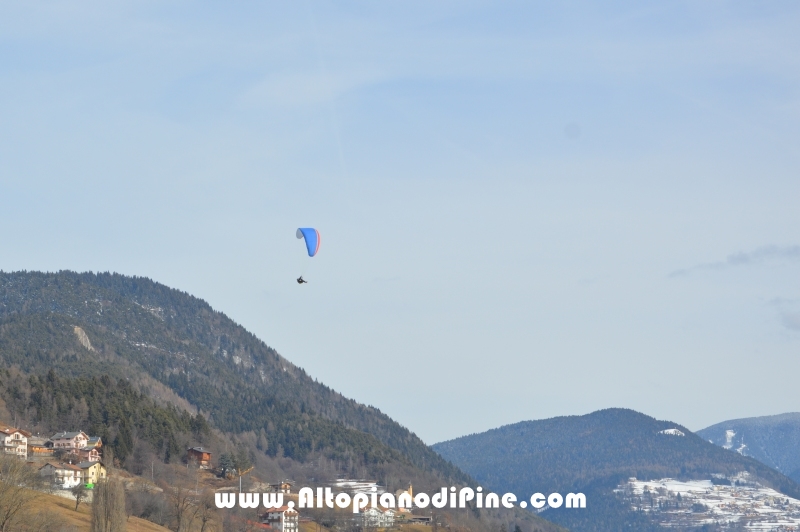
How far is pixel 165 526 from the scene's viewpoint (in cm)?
14650

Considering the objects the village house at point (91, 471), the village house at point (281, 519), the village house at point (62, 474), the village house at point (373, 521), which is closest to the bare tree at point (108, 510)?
the village house at point (62, 474)

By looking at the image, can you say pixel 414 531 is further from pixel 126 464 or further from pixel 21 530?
pixel 21 530

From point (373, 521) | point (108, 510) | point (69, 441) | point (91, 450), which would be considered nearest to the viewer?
point (108, 510)

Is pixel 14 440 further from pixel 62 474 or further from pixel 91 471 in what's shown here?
pixel 62 474

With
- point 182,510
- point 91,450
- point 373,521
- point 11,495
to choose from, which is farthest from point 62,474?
point 373,521

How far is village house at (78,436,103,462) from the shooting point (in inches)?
7018

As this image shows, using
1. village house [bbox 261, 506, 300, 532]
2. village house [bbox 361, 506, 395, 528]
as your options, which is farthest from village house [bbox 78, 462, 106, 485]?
village house [bbox 361, 506, 395, 528]

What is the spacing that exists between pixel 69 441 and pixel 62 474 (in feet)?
86.9

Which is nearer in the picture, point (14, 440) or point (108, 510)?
point (108, 510)

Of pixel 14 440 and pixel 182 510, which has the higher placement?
pixel 14 440

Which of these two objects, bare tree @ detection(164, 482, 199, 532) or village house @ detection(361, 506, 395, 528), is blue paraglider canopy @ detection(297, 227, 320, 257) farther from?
village house @ detection(361, 506, 395, 528)

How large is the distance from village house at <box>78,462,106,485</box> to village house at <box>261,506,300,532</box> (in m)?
22.8

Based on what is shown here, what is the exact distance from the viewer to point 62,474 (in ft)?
525

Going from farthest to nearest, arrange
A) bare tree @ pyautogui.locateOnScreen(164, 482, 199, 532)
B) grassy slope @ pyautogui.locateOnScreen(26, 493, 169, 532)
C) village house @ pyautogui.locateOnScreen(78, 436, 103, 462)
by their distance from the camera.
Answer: village house @ pyautogui.locateOnScreen(78, 436, 103, 462) → bare tree @ pyautogui.locateOnScreen(164, 482, 199, 532) → grassy slope @ pyautogui.locateOnScreen(26, 493, 169, 532)
